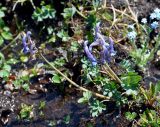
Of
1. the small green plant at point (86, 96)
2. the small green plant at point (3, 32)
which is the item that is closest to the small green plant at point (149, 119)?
the small green plant at point (86, 96)

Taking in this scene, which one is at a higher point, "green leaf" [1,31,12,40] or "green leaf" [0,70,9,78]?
"green leaf" [1,31,12,40]

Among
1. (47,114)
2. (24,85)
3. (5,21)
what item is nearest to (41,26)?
(5,21)

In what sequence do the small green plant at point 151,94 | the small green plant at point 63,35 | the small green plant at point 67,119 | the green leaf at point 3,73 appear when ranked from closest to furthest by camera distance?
the small green plant at point 151,94 < the small green plant at point 67,119 < the green leaf at point 3,73 < the small green plant at point 63,35

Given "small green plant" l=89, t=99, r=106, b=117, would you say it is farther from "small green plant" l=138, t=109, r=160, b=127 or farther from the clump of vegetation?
"small green plant" l=138, t=109, r=160, b=127

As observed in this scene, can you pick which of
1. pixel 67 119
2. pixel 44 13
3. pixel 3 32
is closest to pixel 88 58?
pixel 67 119

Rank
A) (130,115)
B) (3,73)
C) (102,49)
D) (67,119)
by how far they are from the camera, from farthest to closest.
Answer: (3,73), (67,119), (130,115), (102,49)

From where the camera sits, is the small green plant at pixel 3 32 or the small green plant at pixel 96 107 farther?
the small green plant at pixel 3 32

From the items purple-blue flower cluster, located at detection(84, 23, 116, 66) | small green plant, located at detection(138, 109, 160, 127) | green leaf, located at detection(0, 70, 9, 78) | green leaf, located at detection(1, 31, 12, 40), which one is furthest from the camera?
green leaf, located at detection(1, 31, 12, 40)

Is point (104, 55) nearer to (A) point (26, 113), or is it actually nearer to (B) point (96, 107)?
(B) point (96, 107)

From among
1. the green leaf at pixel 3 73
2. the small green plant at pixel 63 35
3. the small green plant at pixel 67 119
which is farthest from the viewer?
the small green plant at pixel 63 35

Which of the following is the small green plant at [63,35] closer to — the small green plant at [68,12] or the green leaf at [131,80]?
the small green plant at [68,12]

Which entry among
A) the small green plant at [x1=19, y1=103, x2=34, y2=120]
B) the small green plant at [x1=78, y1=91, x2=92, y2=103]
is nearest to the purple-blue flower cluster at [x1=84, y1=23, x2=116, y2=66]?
the small green plant at [x1=78, y1=91, x2=92, y2=103]

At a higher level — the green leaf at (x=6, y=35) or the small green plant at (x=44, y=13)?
the small green plant at (x=44, y=13)
